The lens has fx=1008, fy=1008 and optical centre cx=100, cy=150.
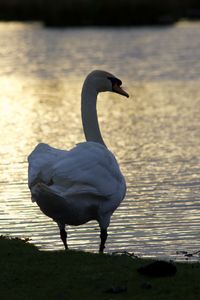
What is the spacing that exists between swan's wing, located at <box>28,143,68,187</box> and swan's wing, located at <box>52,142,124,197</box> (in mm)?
63

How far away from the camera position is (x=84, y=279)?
7047 mm

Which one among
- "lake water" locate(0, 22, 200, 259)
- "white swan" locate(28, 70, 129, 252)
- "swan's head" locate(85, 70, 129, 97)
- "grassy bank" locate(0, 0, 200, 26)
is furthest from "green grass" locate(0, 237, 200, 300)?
"grassy bank" locate(0, 0, 200, 26)

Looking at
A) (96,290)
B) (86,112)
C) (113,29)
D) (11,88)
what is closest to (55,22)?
(113,29)

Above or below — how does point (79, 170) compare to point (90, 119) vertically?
above

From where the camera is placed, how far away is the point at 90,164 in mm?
8242

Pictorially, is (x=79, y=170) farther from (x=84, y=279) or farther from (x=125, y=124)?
(x=125, y=124)

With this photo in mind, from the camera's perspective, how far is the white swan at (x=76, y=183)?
7891 mm

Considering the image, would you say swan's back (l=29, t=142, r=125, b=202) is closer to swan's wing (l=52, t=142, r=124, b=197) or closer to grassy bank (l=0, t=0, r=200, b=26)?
swan's wing (l=52, t=142, r=124, b=197)

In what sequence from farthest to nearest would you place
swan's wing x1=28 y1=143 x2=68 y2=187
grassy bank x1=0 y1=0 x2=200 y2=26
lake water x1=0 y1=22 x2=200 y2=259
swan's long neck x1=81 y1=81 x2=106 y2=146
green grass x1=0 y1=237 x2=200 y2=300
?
grassy bank x1=0 y1=0 x2=200 y2=26
lake water x1=0 y1=22 x2=200 y2=259
swan's long neck x1=81 y1=81 x2=106 y2=146
swan's wing x1=28 y1=143 x2=68 y2=187
green grass x1=0 y1=237 x2=200 y2=300

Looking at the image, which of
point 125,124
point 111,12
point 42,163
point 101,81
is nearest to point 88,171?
point 42,163

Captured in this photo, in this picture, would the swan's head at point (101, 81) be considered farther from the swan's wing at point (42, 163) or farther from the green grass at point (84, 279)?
the green grass at point (84, 279)

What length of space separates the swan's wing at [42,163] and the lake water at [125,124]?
60.0 inches

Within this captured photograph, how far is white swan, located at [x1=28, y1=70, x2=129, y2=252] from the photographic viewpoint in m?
7.89

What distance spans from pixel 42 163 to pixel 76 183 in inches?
15.0
